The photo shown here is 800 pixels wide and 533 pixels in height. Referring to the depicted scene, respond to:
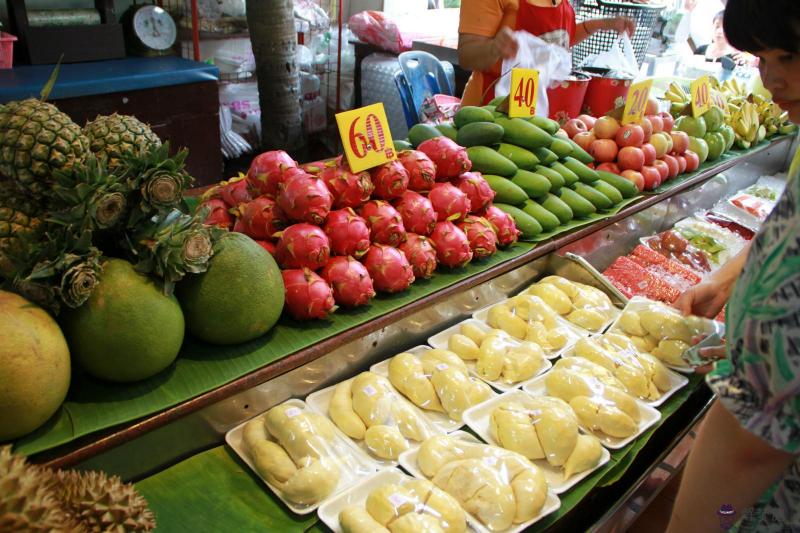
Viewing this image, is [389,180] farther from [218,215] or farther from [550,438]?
[550,438]

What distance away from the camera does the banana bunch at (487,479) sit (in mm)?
1320

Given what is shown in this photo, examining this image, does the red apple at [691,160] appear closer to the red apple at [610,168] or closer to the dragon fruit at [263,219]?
the red apple at [610,168]

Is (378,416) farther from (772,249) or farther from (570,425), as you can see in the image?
(772,249)

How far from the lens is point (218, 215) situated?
191 centimetres

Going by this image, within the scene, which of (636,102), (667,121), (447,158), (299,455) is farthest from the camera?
(667,121)

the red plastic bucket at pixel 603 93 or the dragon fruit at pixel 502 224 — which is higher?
the red plastic bucket at pixel 603 93

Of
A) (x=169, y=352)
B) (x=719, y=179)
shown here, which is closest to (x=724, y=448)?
(x=169, y=352)

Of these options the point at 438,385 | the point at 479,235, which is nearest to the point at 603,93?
the point at 479,235

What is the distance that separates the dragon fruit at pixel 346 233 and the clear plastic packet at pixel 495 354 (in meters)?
0.39

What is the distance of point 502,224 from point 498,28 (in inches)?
68.5

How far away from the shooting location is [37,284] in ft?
3.88

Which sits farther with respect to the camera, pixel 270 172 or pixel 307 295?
pixel 270 172

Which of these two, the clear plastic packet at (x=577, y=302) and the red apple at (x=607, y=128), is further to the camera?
the red apple at (x=607, y=128)

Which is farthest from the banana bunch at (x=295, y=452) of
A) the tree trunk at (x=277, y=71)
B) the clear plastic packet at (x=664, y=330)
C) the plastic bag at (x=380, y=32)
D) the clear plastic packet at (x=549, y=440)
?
the plastic bag at (x=380, y=32)
